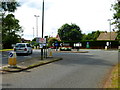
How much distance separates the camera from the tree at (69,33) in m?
101

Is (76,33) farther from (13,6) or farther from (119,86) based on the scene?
(119,86)

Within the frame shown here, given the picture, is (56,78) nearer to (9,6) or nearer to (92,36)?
(9,6)

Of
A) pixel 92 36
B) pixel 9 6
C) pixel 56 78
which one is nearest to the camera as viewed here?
pixel 56 78

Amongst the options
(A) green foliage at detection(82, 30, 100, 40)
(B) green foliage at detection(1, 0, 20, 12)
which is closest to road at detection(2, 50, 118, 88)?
(B) green foliage at detection(1, 0, 20, 12)

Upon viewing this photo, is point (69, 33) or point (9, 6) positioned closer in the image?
point (9, 6)

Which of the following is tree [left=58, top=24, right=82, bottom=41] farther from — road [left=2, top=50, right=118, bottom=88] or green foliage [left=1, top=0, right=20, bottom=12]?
road [left=2, top=50, right=118, bottom=88]

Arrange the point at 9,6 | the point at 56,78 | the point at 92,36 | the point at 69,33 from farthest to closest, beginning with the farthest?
the point at 92,36 → the point at 69,33 → the point at 9,6 → the point at 56,78

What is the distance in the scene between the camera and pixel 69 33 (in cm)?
10056

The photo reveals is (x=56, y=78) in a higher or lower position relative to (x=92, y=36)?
lower

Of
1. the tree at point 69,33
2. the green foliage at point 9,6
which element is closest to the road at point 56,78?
the green foliage at point 9,6

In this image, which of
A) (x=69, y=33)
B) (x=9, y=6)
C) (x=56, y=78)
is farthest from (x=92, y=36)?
(x=56, y=78)

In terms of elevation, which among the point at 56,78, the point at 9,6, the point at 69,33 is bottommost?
the point at 56,78

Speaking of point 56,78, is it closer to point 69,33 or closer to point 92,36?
point 69,33

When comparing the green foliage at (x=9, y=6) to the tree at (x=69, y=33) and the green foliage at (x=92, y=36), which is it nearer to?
the tree at (x=69, y=33)
